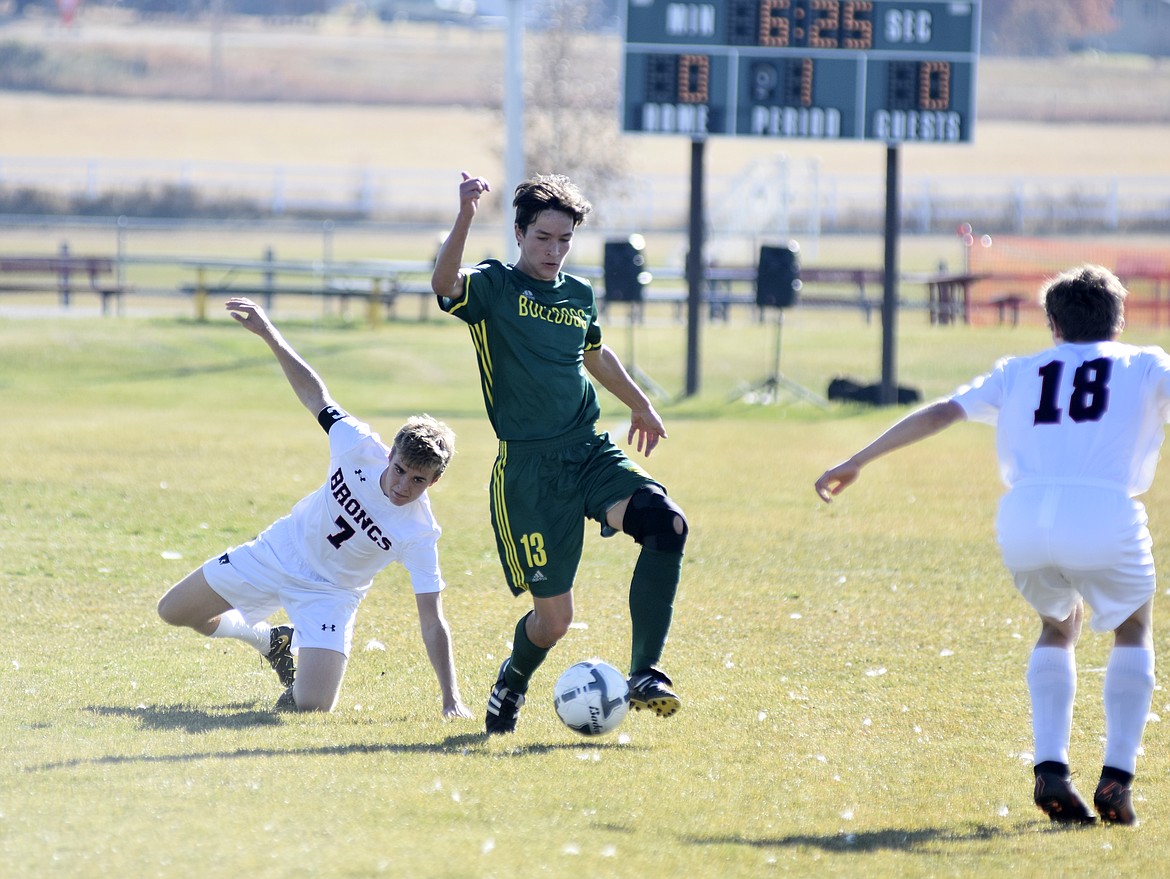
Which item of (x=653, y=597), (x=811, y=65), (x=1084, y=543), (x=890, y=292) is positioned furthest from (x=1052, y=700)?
(x=890, y=292)

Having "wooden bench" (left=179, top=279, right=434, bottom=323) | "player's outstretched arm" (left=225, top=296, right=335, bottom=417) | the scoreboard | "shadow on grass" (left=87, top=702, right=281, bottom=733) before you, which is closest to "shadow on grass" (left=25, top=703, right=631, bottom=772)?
"shadow on grass" (left=87, top=702, right=281, bottom=733)

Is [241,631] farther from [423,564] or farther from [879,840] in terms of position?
[879,840]

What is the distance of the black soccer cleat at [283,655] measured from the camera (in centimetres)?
711

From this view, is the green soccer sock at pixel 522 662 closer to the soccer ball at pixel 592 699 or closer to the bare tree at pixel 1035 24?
the soccer ball at pixel 592 699

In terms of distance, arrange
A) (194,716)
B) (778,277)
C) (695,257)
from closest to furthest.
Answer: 1. (194,716)
2. (778,277)
3. (695,257)

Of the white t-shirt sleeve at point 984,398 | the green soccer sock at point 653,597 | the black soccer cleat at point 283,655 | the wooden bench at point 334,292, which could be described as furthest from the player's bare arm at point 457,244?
the wooden bench at point 334,292

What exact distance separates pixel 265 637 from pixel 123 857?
273 centimetres

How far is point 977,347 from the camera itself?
26.8 meters

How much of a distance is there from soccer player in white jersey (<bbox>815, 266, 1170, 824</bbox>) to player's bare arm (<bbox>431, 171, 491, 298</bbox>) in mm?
1521

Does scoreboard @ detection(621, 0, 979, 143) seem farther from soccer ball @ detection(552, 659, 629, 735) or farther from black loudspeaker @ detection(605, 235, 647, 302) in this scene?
soccer ball @ detection(552, 659, 629, 735)

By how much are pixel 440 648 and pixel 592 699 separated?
688 mm

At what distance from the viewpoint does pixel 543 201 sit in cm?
600

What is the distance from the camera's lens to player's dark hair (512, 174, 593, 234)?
6004mm

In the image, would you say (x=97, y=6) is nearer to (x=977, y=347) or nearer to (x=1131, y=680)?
(x=977, y=347)
